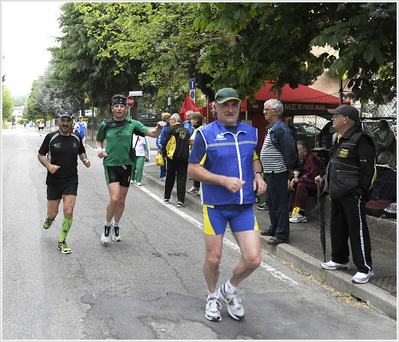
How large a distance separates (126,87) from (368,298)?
3098 centimetres

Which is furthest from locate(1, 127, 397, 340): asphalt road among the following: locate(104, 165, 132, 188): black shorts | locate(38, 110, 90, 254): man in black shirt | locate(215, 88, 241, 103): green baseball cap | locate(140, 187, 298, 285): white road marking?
locate(215, 88, 241, 103): green baseball cap

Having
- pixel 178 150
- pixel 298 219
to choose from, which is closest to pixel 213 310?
pixel 298 219

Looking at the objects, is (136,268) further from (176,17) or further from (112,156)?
(176,17)

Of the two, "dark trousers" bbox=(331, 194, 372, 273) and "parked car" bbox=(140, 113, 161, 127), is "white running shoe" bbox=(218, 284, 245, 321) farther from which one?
"parked car" bbox=(140, 113, 161, 127)

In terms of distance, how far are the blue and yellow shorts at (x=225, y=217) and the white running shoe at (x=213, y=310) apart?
641 mm

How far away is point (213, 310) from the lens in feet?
14.3

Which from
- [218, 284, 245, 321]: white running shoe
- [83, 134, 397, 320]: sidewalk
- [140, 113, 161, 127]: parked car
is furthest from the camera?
[140, 113, 161, 127]: parked car

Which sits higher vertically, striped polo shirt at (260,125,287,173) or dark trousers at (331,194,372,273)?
striped polo shirt at (260,125,287,173)

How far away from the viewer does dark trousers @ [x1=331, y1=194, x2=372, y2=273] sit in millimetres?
5352

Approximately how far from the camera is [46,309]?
4512 millimetres

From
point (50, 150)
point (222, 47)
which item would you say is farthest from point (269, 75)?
point (50, 150)

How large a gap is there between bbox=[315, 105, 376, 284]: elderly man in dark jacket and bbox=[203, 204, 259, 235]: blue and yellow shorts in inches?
63.4

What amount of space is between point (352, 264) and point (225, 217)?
8.17 ft

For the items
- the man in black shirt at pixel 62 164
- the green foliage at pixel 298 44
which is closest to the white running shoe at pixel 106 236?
the man in black shirt at pixel 62 164
